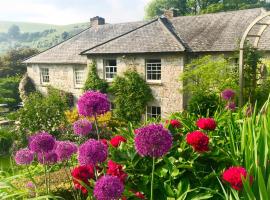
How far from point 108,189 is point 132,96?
641 inches

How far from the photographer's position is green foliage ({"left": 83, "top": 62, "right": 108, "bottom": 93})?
19.9m

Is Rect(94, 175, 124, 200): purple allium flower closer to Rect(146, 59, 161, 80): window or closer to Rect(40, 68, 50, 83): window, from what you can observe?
Rect(146, 59, 161, 80): window

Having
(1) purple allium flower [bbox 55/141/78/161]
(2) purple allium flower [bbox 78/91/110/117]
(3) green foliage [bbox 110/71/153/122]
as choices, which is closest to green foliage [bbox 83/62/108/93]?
(3) green foliage [bbox 110/71/153/122]

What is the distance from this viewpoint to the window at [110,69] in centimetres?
1995

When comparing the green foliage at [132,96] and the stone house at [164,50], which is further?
the green foliage at [132,96]

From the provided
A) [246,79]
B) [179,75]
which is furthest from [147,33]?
[246,79]

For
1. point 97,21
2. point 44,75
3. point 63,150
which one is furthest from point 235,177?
point 97,21

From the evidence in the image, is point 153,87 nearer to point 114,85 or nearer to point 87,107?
point 114,85

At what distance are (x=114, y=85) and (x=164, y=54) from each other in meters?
3.67

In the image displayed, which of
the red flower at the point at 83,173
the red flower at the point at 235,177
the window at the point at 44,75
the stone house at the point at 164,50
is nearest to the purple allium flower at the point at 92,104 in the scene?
the red flower at the point at 83,173

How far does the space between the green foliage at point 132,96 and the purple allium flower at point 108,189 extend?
1599 cm

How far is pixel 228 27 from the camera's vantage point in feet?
60.7

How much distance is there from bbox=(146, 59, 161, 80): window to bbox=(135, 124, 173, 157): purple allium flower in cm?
1564

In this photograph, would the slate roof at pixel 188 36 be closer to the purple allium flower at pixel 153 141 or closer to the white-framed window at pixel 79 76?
the white-framed window at pixel 79 76
